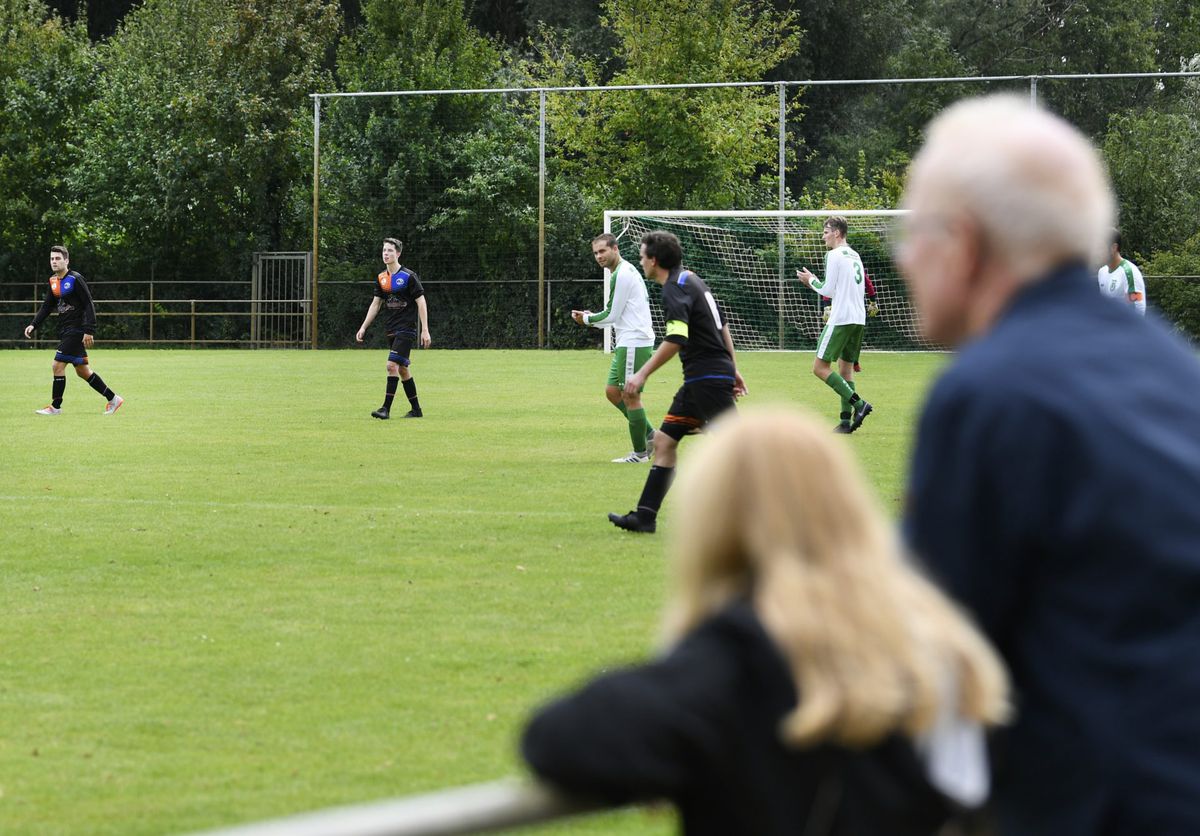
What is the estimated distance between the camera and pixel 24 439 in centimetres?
1736

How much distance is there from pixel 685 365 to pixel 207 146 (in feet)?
109

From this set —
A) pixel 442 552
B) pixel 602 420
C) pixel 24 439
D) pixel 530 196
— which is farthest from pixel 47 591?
pixel 530 196

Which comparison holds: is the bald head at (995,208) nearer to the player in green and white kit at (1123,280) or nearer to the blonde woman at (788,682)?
the blonde woman at (788,682)

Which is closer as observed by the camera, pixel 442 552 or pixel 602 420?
pixel 442 552

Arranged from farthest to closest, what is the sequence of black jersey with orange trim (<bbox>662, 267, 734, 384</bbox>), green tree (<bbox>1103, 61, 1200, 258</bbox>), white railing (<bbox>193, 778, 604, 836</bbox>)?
1. green tree (<bbox>1103, 61, 1200, 258</bbox>)
2. black jersey with orange trim (<bbox>662, 267, 734, 384</bbox>)
3. white railing (<bbox>193, 778, 604, 836</bbox>)

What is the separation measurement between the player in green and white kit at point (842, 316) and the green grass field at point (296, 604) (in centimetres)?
43

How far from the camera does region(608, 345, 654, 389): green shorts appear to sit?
15266 millimetres

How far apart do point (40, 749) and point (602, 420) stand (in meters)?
13.9

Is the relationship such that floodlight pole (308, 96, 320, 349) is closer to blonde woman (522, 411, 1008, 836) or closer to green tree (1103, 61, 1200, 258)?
green tree (1103, 61, 1200, 258)

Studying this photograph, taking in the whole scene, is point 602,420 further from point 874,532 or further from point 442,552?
point 874,532

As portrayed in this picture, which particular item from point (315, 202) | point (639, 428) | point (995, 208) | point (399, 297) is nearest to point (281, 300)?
point (315, 202)

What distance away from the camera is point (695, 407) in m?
10.9

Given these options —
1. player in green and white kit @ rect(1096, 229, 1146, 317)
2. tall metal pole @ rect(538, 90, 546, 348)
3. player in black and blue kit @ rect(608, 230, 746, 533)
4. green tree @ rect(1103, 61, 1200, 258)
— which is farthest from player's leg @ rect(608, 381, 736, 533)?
green tree @ rect(1103, 61, 1200, 258)

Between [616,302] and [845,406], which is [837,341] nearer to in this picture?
[845,406]
